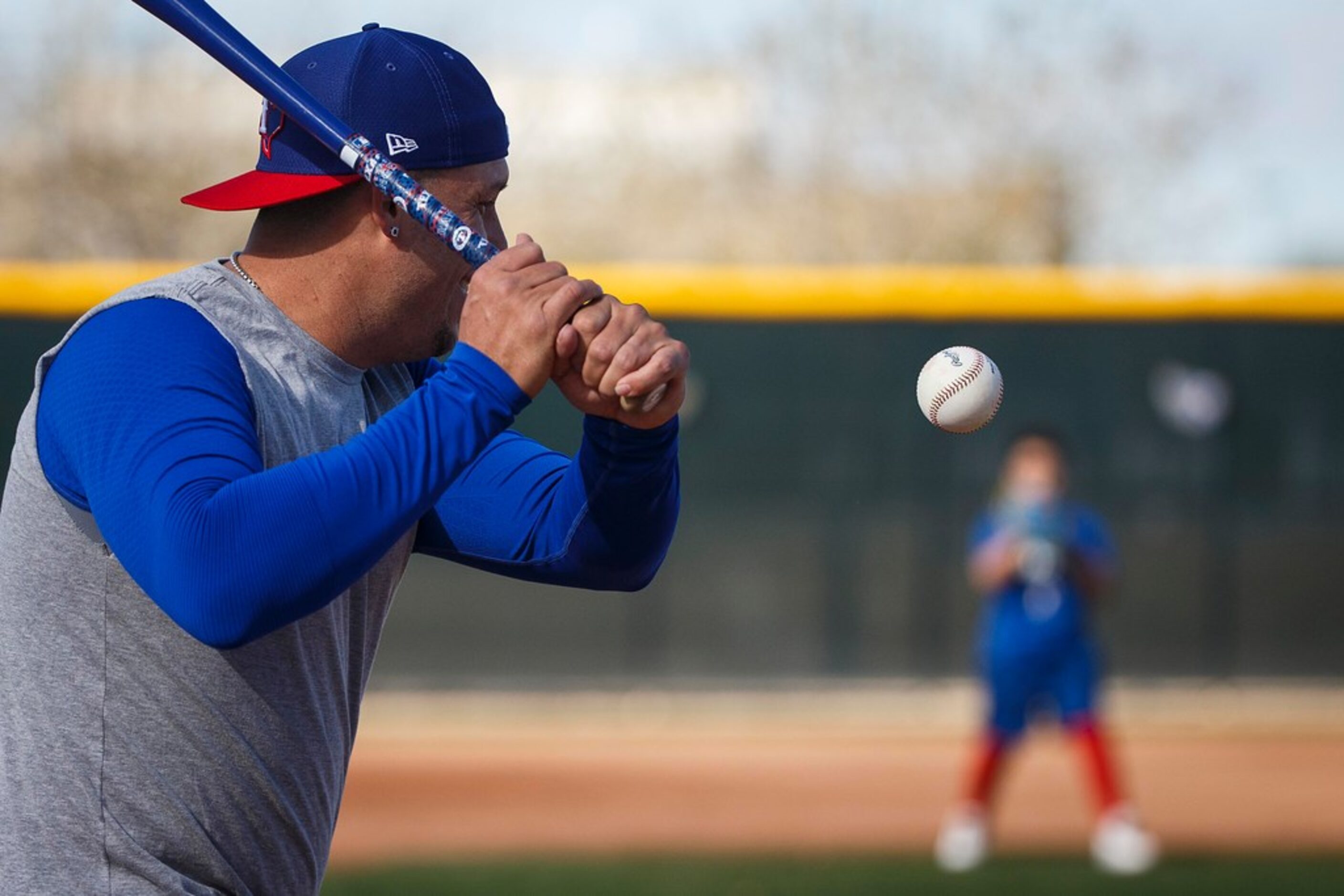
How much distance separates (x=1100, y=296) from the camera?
12.1 m

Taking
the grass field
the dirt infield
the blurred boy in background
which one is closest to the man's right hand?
the grass field

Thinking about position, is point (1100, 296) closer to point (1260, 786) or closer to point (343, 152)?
point (1260, 786)

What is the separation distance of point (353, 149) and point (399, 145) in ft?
0.23

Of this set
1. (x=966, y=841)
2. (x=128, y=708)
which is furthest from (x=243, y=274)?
(x=966, y=841)

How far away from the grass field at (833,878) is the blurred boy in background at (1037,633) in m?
0.30

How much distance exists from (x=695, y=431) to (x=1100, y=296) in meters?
3.12

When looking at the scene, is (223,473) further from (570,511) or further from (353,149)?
(570,511)

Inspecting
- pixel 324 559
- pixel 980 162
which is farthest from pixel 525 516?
pixel 980 162

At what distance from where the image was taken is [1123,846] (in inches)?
298

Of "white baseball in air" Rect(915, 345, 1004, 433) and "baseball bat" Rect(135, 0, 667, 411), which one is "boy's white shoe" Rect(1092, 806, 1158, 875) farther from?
"baseball bat" Rect(135, 0, 667, 411)

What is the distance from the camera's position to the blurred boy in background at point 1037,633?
7859 millimetres

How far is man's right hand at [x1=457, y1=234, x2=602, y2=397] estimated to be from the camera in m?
1.88

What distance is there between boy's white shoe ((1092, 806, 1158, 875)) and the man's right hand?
6.24m

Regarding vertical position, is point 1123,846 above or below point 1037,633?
below
